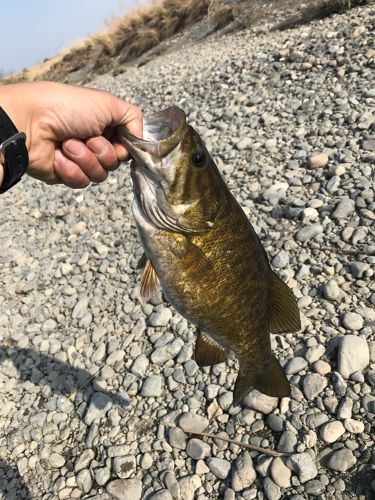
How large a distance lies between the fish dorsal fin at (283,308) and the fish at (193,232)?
0.12 m

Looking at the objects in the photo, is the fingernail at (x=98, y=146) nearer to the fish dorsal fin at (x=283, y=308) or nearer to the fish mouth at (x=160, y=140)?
the fish mouth at (x=160, y=140)

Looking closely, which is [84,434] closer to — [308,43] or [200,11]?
[308,43]

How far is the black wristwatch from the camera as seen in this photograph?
2656mm

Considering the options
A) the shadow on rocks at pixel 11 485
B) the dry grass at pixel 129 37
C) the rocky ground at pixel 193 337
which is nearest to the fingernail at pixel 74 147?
the rocky ground at pixel 193 337

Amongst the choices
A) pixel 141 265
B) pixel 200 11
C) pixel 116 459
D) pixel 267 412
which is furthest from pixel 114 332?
pixel 200 11

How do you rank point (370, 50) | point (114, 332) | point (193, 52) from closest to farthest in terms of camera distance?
point (114, 332) → point (370, 50) → point (193, 52)

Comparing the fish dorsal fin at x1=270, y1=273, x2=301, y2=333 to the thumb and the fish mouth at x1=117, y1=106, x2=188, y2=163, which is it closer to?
the fish mouth at x1=117, y1=106, x2=188, y2=163

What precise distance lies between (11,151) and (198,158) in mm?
1201

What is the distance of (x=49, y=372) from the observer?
5.11m

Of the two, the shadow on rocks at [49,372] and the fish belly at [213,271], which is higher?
the fish belly at [213,271]

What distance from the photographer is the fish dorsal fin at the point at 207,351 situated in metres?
2.73

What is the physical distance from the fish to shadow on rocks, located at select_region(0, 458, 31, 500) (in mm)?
2716

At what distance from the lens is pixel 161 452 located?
3.86 m

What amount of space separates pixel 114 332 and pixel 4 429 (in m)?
1.51
